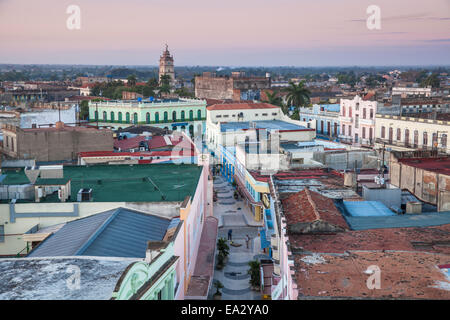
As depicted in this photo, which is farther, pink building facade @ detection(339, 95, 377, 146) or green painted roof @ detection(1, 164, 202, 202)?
pink building facade @ detection(339, 95, 377, 146)

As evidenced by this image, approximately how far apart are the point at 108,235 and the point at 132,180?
777 centimetres

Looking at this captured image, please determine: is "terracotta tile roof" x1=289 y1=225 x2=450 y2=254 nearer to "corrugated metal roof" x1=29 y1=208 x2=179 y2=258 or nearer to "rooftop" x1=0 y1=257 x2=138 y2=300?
"corrugated metal roof" x1=29 y1=208 x2=179 y2=258

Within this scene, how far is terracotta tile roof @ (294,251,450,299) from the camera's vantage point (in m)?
Answer: 12.6

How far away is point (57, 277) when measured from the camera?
1296 centimetres

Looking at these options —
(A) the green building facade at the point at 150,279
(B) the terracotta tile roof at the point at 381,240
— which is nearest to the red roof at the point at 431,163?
(B) the terracotta tile roof at the point at 381,240

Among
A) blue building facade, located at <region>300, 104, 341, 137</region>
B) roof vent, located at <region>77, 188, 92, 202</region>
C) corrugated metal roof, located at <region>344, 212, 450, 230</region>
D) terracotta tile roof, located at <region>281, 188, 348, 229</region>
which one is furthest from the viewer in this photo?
blue building facade, located at <region>300, 104, 341, 137</region>

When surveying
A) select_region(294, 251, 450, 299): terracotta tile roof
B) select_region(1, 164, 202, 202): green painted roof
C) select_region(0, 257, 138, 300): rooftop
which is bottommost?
select_region(294, 251, 450, 299): terracotta tile roof

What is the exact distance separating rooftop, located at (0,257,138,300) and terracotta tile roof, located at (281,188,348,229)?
6981mm

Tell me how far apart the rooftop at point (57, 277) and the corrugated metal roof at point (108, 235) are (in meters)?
1.01

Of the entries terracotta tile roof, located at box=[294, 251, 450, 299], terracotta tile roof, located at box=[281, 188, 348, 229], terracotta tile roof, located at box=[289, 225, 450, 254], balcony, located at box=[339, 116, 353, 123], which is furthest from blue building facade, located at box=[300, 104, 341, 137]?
terracotta tile roof, located at box=[294, 251, 450, 299]

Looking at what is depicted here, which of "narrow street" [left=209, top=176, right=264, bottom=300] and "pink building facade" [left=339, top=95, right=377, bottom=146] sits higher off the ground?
"pink building facade" [left=339, top=95, right=377, bottom=146]

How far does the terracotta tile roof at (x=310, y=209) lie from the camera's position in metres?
18.4

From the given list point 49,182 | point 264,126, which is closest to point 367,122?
point 264,126
